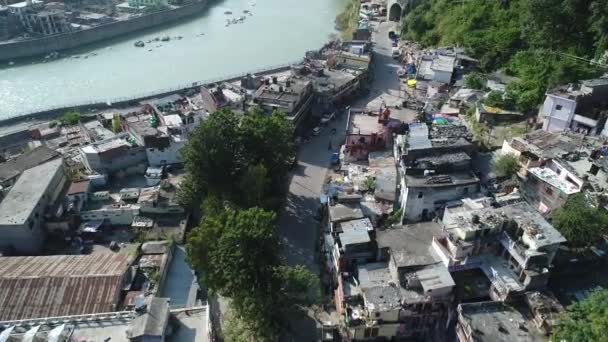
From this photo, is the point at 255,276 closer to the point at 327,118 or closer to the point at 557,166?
the point at 557,166

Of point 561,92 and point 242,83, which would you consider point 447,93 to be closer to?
point 561,92

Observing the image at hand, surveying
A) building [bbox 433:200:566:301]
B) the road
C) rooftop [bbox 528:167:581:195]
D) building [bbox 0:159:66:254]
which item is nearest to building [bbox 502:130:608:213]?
rooftop [bbox 528:167:581:195]

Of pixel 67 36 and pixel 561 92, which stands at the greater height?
pixel 561 92

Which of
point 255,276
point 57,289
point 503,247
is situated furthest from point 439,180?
point 57,289

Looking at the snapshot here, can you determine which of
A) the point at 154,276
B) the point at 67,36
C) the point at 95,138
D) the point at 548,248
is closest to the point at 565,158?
the point at 548,248

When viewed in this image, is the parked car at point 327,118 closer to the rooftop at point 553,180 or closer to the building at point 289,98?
the building at point 289,98

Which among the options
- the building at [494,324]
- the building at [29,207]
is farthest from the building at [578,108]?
the building at [29,207]
